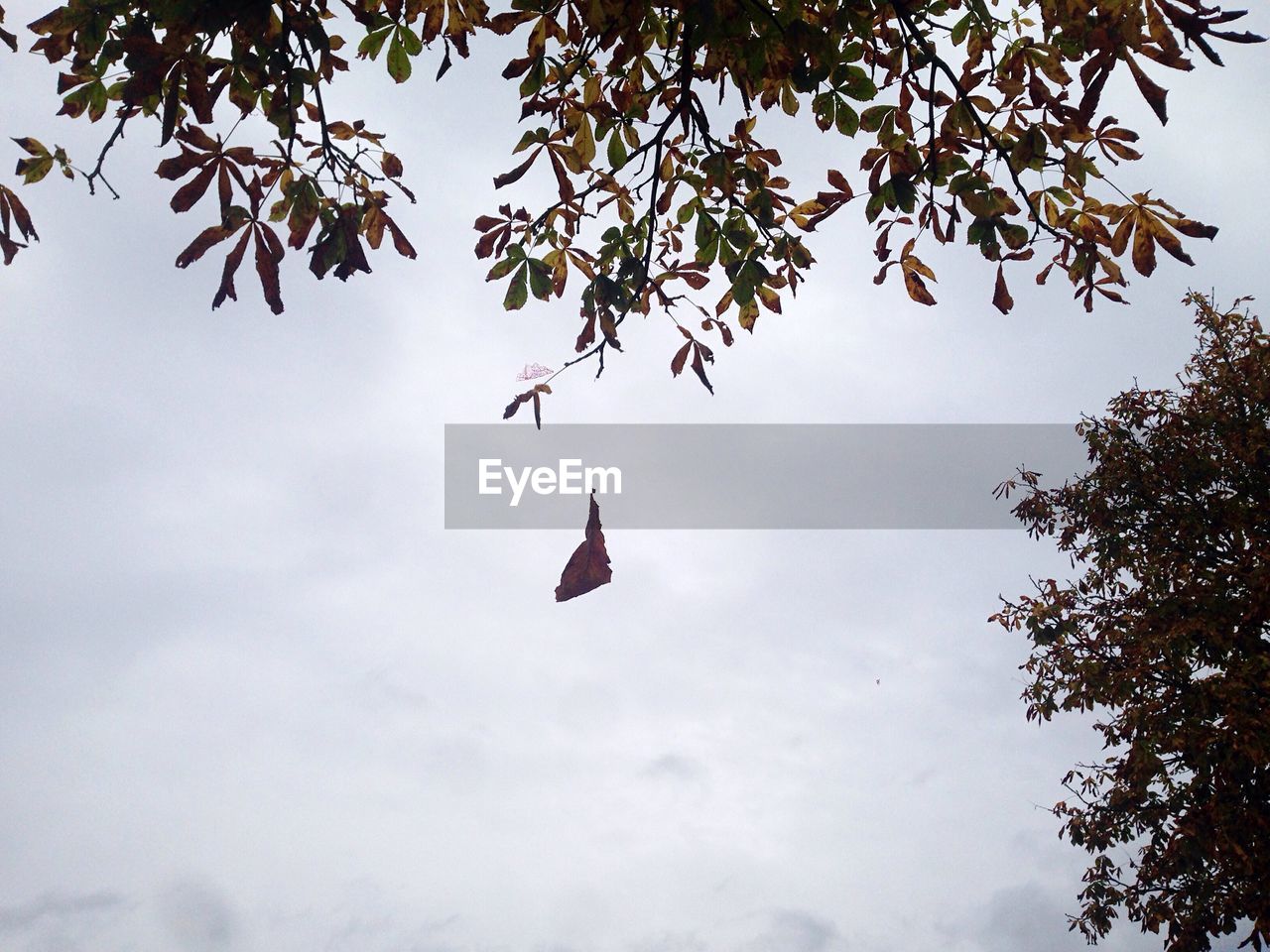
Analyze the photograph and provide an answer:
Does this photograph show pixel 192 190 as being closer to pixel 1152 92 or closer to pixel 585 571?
pixel 585 571

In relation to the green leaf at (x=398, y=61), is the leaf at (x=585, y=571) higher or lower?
lower

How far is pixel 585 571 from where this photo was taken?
3.12 m

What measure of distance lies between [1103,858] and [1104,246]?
1121 centimetres

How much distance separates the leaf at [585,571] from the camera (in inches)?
121

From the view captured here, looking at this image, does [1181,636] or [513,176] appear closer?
[513,176]

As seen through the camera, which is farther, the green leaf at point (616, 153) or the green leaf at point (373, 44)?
the green leaf at point (616, 153)

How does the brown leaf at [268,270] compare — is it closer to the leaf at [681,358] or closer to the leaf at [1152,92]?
the leaf at [681,358]

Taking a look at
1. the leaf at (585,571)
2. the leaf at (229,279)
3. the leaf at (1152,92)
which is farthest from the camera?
the leaf at (229,279)

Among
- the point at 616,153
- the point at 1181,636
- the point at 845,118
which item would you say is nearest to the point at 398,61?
the point at 616,153

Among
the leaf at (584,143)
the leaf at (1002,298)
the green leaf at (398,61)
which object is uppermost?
the green leaf at (398,61)

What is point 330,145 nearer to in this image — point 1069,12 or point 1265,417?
point 1069,12

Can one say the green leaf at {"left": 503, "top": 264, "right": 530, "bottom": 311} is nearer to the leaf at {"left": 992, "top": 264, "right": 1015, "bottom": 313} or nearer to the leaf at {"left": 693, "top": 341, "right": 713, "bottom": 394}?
the leaf at {"left": 693, "top": 341, "right": 713, "bottom": 394}

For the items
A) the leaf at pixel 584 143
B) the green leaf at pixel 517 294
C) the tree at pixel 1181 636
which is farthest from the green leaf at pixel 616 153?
the tree at pixel 1181 636

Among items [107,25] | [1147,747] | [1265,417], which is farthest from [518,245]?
[1265,417]
